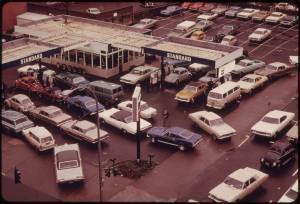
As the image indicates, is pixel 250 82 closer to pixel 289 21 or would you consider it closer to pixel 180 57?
pixel 180 57

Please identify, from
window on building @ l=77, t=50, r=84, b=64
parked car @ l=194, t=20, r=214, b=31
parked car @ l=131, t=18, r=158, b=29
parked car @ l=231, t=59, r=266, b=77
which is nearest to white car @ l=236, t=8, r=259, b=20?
parked car @ l=194, t=20, r=214, b=31

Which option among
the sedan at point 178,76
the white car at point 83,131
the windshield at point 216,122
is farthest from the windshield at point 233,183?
the sedan at point 178,76

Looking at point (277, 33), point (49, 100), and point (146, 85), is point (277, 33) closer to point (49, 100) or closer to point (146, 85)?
point (146, 85)

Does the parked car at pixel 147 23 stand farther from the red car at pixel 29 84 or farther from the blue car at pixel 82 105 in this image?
the blue car at pixel 82 105

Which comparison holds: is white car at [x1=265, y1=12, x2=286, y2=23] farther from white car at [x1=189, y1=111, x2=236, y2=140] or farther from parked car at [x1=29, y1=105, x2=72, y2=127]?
parked car at [x1=29, y1=105, x2=72, y2=127]

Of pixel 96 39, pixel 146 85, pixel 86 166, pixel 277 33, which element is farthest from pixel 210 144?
pixel 277 33
